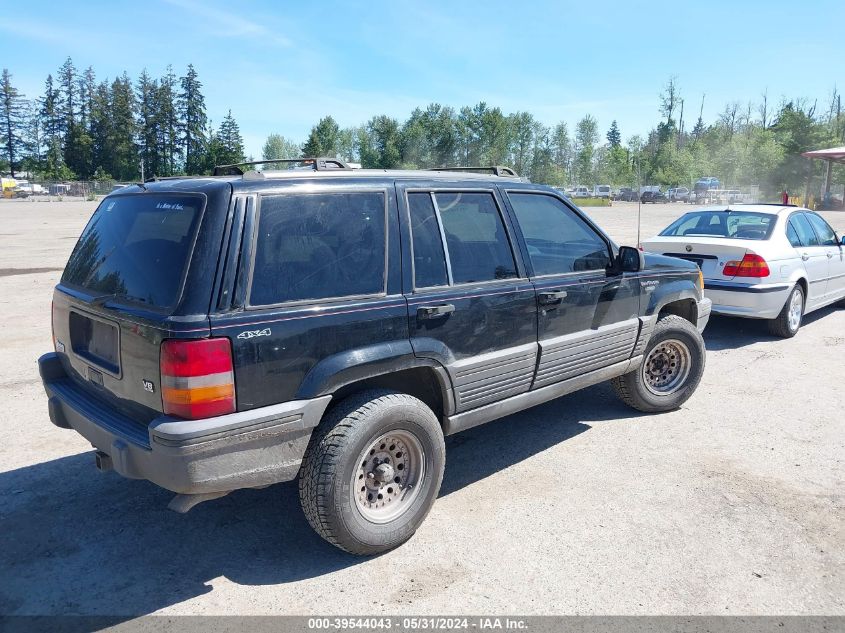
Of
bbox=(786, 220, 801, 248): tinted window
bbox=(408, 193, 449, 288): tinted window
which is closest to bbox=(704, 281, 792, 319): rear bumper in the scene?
bbox=(786, 220, 801, 248): tinted window

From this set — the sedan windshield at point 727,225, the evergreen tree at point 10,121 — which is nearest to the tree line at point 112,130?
the evergreen tree at point 10,121

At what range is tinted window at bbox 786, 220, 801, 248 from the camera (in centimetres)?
809

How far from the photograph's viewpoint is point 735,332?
Answer: 8406 mm

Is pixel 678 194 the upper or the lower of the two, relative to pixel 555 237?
upper

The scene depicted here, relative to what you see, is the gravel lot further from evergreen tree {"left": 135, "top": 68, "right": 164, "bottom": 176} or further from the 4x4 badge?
evergreen tree {"left": 135, "top": 68, "right": 164, "bottom": 176}

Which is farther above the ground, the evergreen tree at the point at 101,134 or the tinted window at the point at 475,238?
the evergreen tree at the point at 101,134

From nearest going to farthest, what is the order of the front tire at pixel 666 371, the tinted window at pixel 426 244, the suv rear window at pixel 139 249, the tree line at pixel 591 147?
1. the suv rear window at pixel 139 249
2. the tinted window at pixel 426 244
3. the front tire at pixel 666 371
4. the tree line at pixel 591 147

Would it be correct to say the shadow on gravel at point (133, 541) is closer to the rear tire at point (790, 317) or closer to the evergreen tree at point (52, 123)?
the rear tire at point (790, 317)

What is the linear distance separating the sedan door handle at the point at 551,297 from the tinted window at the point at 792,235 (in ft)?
17.6

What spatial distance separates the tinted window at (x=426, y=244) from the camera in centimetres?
356

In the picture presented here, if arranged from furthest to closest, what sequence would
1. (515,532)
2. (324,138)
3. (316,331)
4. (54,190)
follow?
(324,138) < (54,190) < (515,532) < (316,331)

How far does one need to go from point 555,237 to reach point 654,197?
67579mm

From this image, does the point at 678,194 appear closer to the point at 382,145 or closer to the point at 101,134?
the point at 382,145

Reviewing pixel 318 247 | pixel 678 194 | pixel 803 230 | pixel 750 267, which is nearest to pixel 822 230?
pixel 803 230
